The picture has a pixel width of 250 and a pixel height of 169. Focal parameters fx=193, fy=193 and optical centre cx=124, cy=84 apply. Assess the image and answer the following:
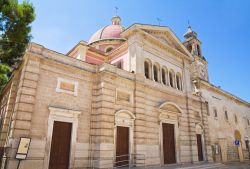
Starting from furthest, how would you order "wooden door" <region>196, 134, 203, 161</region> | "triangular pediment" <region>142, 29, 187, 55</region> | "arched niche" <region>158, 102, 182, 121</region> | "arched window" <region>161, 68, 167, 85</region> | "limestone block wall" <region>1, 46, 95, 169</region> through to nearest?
"wooden door" <region>196, 134, 203, 161</region> → "arched window" <region>161, 68, 167, 85</region> → "triangular pediment" <region>142, 29, 187, 55</region> → "arched niche" <region>158, 102, 182, 121</region> → "limestone block wall" <region>1, 46, 95, 169</region>

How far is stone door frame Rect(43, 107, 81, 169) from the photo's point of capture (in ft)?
31.7

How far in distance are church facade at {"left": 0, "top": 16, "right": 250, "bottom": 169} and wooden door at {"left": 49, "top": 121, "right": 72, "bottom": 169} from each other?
0.05 m

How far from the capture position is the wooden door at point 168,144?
14648 millimetres

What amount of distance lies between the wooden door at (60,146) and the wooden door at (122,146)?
3.01 metres

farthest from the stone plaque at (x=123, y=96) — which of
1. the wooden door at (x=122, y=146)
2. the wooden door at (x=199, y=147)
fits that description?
the wooden door at (x=199, y=147)

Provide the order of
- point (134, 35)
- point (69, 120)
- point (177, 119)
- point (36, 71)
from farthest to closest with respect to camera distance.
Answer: point (177, 119)
point (134, 35)
point (69, 120)
point (36, 71)

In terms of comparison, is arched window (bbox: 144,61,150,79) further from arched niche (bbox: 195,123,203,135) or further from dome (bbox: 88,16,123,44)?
dome (bbox: 88,16,123,44)

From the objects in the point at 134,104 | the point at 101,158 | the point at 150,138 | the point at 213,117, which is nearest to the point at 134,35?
the point at 134,104

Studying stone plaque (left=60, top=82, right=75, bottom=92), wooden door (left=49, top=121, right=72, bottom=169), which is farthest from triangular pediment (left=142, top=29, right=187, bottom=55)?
wooden door (left=49, top=121, right=72, bottom=169)

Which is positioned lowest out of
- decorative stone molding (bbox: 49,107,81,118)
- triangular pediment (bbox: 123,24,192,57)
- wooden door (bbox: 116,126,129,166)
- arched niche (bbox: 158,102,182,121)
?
wooden door (bbox: 116,126,129,166)

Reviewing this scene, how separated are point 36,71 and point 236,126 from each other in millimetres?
27504

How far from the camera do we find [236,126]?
27.3m

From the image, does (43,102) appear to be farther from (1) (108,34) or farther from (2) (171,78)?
(1) (108,34)

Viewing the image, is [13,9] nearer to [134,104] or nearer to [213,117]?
[134,104]
